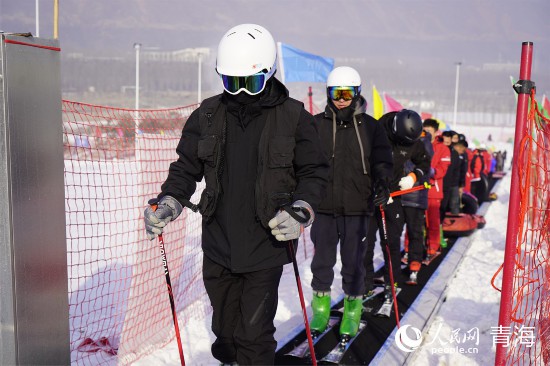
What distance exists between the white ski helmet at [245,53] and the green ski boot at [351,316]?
8.09ft

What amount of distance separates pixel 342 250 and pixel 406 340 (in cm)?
91

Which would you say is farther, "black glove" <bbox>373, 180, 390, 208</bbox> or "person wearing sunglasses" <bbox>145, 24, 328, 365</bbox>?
"black glove" <bbox>373, 180, 390, 208</bbox>

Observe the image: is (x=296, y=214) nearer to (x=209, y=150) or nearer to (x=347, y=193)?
(x=209, y=150)

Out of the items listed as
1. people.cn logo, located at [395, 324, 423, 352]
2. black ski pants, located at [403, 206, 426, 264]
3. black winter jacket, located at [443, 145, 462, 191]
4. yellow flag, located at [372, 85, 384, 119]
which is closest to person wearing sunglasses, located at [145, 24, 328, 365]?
people.cn logo, located at [395, 324, 423, 352]

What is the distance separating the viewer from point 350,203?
4.85m

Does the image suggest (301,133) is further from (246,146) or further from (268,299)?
(268,299)

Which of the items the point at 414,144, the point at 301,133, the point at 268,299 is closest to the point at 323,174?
the point at 301,133

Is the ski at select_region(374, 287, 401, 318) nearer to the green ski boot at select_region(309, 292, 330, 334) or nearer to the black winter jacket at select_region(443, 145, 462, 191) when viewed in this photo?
the green ski boot at select_region(309, 292, 330, 334)

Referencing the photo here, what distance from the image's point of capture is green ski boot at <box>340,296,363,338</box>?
4.89 m

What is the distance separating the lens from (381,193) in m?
4.70

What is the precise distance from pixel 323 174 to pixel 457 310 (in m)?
3.58

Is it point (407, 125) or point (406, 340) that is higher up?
point (407, 125)

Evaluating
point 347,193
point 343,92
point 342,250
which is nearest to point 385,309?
point 342,250

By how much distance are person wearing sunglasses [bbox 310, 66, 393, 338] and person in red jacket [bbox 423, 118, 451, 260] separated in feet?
11.2
